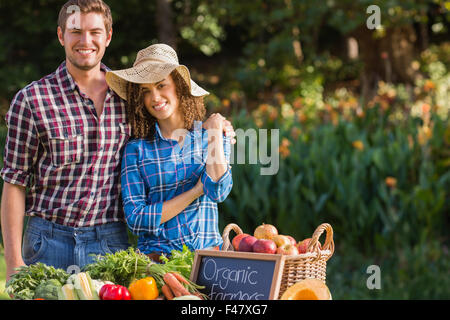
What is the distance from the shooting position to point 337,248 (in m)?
6.43

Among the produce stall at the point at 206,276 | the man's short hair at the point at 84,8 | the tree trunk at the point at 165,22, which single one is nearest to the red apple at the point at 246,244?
the produce stall at the point at 206,276

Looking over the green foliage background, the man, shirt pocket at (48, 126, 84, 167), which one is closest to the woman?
the man

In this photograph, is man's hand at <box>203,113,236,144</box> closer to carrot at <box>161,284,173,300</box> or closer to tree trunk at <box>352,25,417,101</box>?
carrot at <box>161,284,173,300</box>

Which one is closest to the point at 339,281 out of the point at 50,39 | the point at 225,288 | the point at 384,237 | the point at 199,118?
the point at 384,237

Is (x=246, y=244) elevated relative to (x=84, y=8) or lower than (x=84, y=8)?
lower

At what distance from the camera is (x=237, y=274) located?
2.25 meters

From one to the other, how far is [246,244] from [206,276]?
8.2 inches

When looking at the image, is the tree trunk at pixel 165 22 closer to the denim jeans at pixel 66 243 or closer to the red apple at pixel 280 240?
the denim jeans at pixel 66 243

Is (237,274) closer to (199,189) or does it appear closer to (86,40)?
(199,189)

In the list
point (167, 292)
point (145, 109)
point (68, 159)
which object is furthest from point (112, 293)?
point (145, 109)

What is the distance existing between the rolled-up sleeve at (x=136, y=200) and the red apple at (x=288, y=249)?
60 cm

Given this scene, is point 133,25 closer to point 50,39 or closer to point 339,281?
point 50,39

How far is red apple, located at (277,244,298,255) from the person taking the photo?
2.32 m

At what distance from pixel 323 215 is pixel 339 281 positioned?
856 mm
